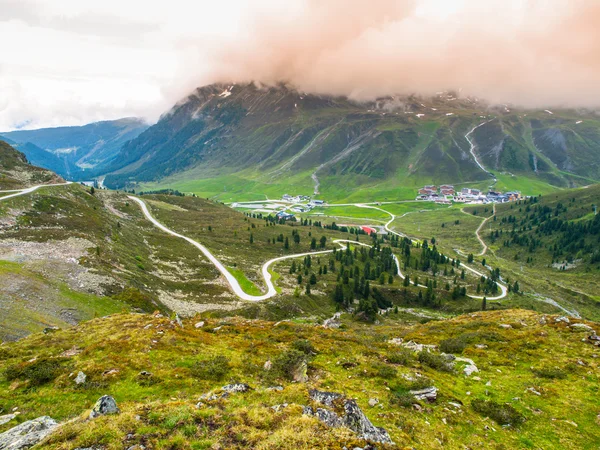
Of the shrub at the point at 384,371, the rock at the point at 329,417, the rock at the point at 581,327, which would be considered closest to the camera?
the rock at the point at 329,417

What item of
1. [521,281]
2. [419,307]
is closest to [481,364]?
[419,307]

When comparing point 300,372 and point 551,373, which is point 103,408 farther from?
point 551,373

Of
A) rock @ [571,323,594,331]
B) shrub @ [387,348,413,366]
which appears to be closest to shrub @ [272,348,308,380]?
shrub @ [387,348,413,366]

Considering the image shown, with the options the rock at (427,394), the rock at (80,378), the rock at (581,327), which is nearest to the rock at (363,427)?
the rock at (427,394)

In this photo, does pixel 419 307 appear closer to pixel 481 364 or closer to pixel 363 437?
pixel 481 364

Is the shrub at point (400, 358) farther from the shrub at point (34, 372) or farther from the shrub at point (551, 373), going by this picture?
the shrub at point (34, 372)

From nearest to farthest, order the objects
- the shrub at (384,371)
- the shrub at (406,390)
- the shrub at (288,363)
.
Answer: the shrub at (406,390) < the shrub at (384,371) < the shrub at (288,363)

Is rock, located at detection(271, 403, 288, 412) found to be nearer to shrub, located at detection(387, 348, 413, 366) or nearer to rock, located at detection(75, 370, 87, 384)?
rock, located at detection(75, 370, 87, 384)
